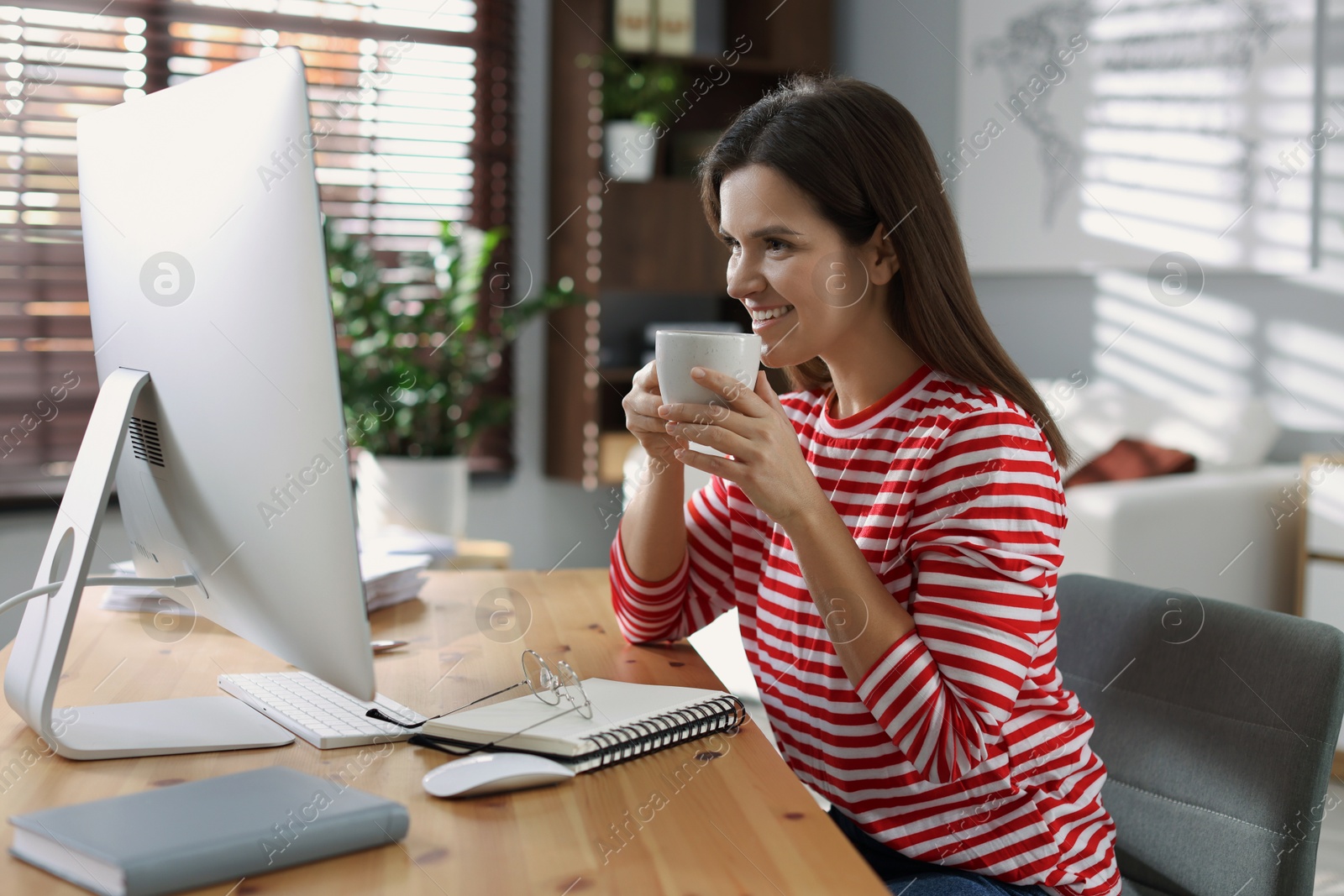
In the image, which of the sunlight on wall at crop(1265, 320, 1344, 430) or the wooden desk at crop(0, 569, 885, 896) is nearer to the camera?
the wooden desk at crop(0, 569, 885, 896)

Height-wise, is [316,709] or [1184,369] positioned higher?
[316,709]

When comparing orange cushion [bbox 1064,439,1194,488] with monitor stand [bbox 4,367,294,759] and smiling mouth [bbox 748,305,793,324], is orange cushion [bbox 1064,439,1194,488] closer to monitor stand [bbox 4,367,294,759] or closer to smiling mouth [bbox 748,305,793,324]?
smiling mouth [bbox 748,305,793,324]

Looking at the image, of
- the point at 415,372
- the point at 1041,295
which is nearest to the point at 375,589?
the point at 415,372

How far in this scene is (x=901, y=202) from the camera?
111cm

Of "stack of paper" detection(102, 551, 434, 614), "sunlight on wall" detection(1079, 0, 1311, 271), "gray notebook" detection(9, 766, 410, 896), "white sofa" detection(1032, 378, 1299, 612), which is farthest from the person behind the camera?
"sunlight on wall" detection(1079, 0, 1311, 271)

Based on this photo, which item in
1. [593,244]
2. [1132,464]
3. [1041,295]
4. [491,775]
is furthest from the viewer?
[593,244]

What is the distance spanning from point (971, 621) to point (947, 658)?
4 centimetres

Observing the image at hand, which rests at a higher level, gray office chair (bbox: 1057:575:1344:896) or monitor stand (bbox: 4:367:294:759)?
monitor stand (bbox: 4:367:294:759)

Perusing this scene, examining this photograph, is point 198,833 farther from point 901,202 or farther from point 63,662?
point 901,202

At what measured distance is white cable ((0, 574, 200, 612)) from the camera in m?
0.90

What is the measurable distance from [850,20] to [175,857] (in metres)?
4.38

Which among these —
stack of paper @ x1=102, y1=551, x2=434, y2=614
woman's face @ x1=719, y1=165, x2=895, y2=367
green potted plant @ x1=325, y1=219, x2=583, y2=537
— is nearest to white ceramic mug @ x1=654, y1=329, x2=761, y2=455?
woman's face @ x1=719, y1=165, x2=895, y2=367

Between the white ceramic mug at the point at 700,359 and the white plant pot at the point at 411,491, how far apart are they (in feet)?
8.16

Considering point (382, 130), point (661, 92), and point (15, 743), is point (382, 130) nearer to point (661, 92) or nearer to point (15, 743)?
point (661, 92)
